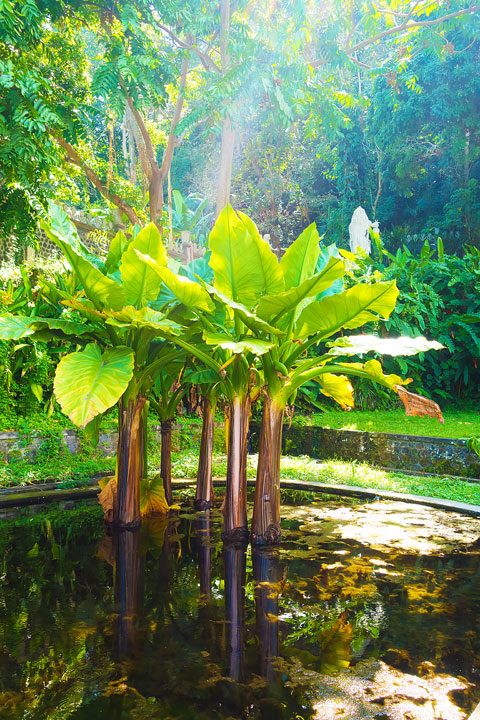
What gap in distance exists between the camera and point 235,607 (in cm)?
286

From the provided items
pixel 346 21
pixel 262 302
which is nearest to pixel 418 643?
pixel 262 302

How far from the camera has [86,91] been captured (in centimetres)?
948

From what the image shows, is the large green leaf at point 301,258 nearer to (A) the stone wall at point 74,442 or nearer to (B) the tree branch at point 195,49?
→ (A) the stone wall at point 74,442

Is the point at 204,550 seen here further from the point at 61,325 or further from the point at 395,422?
the point at 395,422

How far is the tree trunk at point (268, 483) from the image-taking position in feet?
13.0

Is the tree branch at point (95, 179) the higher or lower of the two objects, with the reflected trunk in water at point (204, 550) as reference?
higher

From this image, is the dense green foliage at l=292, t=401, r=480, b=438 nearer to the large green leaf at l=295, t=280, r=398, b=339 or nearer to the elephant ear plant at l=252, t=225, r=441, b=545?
the elephant ear plant at l=252, t=225, r=441, b=545

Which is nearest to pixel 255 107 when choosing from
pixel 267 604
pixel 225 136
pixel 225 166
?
pixel 225 136

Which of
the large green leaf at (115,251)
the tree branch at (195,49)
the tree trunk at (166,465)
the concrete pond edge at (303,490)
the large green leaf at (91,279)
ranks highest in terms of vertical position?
the tree branch at (195,49)

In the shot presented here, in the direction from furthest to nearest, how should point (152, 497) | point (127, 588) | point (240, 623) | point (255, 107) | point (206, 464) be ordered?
point (255, 107) < point (206, 464) < point (152, 497) < point (127, 588) < point (240, 623)

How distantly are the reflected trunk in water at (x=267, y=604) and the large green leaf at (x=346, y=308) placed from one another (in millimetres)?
1468

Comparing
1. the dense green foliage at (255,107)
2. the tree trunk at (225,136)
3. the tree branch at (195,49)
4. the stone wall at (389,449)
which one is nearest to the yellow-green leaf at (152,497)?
the stone wall at (389,449)

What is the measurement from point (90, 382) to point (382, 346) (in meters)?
1.91

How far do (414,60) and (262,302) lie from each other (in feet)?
60.2
